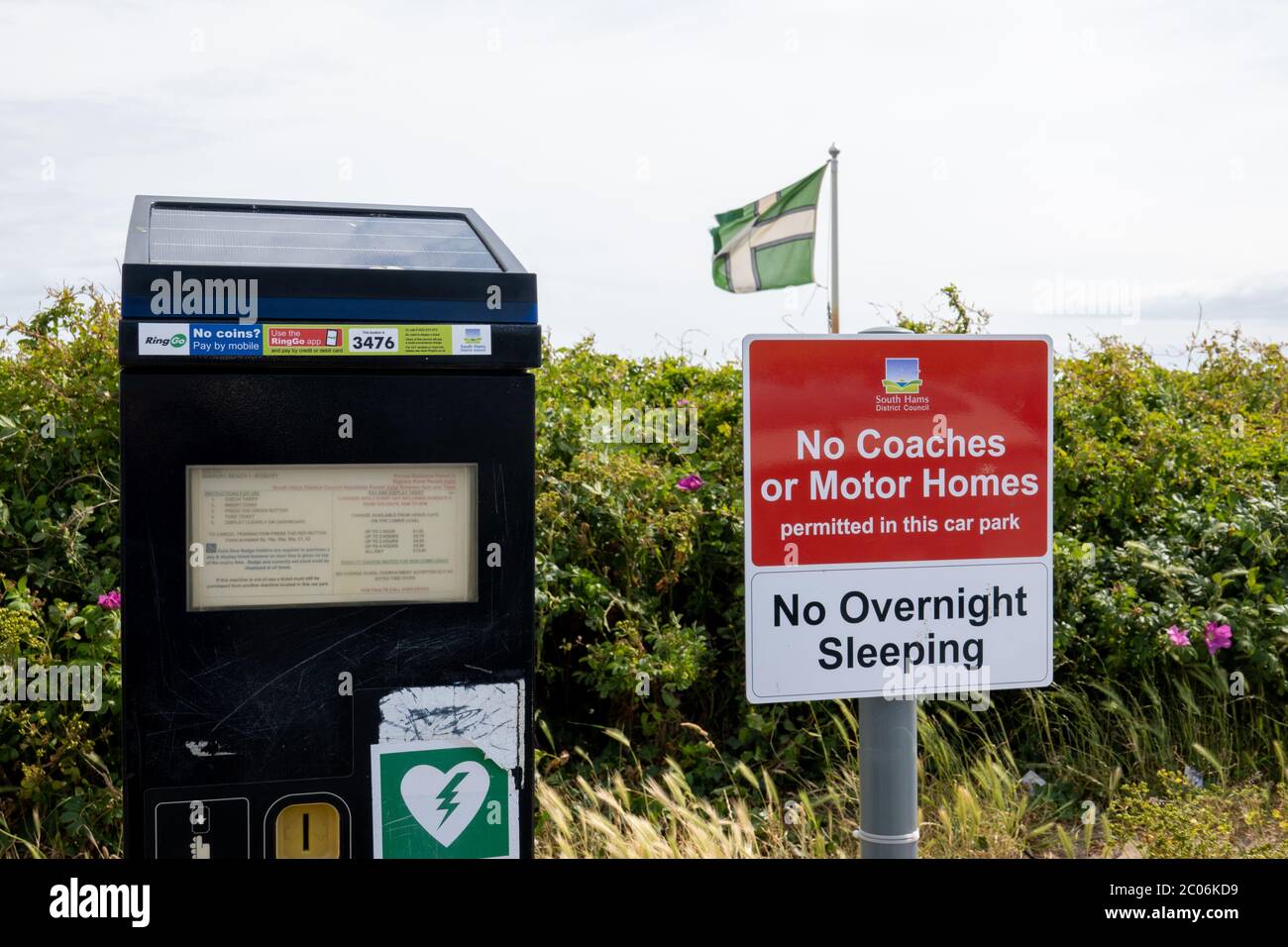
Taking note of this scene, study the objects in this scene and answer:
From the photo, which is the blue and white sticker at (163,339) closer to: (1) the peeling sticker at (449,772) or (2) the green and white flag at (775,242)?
(1) the peeling sticker at (449,772)

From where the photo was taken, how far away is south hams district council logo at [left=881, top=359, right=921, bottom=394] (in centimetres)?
229

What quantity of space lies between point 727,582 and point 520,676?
2.60 meters

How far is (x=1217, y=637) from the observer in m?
4.68

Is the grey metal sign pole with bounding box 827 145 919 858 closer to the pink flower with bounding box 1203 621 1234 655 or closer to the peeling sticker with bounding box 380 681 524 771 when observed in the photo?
the peeling sticker with bounding box 380 681 524 771

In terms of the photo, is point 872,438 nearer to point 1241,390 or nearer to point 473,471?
point 473,471

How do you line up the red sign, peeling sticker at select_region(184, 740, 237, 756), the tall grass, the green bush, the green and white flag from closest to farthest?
the red sign → peeling sticker at select_region(184, 740, 237, 756) → the tall grass → the green bush → the green and white flag

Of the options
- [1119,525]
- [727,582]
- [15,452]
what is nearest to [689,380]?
[727,582]

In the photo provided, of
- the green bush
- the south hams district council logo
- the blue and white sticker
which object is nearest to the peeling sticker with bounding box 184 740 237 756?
the blue and white sticker

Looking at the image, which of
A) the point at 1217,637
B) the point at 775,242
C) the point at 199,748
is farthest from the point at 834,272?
the point at 199,748

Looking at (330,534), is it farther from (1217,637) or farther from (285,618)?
(1217,637)

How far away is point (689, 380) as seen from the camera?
5.84 m

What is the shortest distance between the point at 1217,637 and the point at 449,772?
3436mm

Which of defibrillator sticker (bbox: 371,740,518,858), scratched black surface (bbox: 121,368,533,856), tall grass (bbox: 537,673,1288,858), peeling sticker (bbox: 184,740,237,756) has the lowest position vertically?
tall grass (bbox: 537,673,1288,858)

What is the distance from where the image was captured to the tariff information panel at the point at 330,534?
2.40 metres
